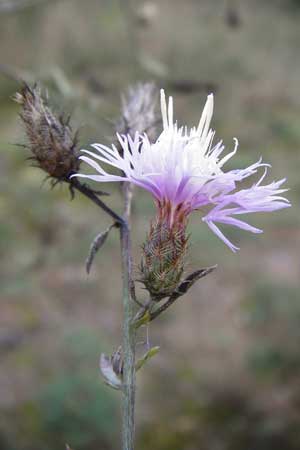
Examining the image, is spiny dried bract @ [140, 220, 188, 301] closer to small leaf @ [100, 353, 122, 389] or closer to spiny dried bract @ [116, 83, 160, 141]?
small leaf @ [100, 353, 122, 389]

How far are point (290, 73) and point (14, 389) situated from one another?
7.94m

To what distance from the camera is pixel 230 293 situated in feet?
25.7

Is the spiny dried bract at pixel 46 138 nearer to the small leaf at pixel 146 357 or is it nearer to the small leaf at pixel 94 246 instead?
the small leaf at pixel 94 246

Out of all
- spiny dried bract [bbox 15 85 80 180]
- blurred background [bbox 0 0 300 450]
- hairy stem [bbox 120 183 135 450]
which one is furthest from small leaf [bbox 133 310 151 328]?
blurred background [bbox 0 0 300 450]

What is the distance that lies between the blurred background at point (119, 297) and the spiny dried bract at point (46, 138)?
3.0 inches

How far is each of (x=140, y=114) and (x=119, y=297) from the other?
468 centimetres

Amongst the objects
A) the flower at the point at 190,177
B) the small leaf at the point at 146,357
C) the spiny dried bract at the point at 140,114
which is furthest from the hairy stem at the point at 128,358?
the spiny dried bract at the point at 140,114

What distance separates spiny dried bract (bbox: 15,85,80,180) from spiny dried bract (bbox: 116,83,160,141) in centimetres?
24

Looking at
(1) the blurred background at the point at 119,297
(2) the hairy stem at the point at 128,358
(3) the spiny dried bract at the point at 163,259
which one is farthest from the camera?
(1) the blurred background at the point at 119,297

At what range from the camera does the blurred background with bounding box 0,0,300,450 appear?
4.35 metres

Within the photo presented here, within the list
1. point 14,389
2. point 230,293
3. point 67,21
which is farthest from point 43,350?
point 67,21

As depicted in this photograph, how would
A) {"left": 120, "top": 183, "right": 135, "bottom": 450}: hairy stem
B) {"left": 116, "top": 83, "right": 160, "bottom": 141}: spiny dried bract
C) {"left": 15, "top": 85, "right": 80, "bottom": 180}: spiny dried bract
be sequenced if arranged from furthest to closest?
1. {"left": 116, "top": 83, "right": 160, "bottom": 141}: spiny dried bract
2. {"left": 15, "top": 85, "right": 80, "bottom": 180}: spiny dried bract
3. {"left": 120, "top": 183, "right": 135, "bottom": 450}: hairy stem

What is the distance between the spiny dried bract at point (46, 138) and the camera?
5.64ft

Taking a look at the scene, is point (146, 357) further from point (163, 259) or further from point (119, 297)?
point (119, 297)
